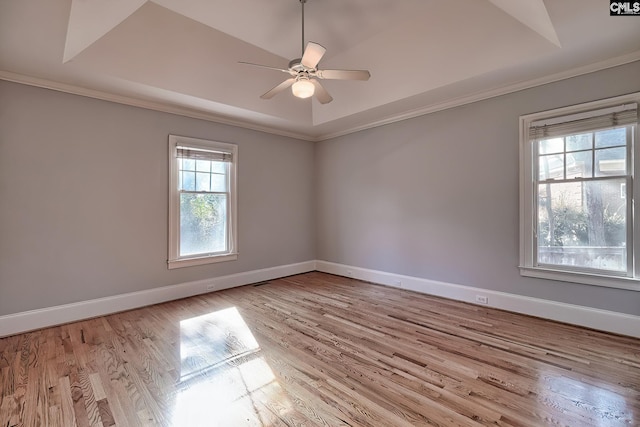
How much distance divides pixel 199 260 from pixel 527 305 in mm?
4470

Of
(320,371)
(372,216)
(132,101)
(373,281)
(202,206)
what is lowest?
(320,371)

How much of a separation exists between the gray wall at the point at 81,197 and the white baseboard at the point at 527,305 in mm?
2827

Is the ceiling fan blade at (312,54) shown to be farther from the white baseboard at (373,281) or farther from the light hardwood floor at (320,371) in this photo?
the white baseboard at (373,281)

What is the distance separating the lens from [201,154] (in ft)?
14.8

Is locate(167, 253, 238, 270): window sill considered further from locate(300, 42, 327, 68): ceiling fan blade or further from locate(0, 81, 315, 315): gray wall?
locate(300, 42, 327, 68): ceiling fan blade

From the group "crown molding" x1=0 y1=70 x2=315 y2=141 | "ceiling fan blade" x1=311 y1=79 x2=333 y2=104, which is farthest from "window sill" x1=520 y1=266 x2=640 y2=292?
"crown molding" x1=0 y1=70 x2=315 y2=141

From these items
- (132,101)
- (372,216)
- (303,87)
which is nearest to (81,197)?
(132,101)

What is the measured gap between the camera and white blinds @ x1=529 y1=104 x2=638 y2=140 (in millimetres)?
2914

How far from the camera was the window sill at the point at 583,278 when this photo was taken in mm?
2898

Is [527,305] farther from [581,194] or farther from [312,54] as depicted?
[312,54]

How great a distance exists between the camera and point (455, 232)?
4.11m

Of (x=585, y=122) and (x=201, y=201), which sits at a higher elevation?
(x=585, y=122)

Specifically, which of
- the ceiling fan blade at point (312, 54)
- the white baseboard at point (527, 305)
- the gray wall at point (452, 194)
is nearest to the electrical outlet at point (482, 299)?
the white baseboard at point (527, 305)

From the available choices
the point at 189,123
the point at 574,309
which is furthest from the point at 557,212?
the point at 189,123
